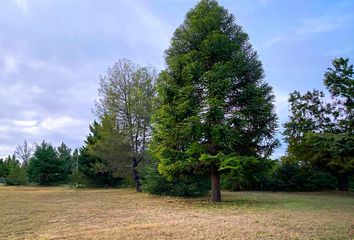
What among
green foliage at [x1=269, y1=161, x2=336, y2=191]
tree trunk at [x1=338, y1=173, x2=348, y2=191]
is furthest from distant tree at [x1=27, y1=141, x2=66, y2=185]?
tree trunk at [x1=338, y1=173, x2=348, y2=191]

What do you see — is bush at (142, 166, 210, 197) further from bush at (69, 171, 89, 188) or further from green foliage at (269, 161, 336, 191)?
bush at (69, 171, 89, 188)

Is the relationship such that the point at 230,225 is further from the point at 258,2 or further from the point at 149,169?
the point at 149,169

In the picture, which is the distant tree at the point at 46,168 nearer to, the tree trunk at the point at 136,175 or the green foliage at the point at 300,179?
the tree trunk at the point at 136,175

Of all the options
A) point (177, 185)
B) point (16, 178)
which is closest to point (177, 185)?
point (177, 185)

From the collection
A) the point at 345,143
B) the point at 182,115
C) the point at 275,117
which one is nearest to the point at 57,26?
the point at 182,115

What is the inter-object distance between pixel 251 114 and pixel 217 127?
2.30 meters

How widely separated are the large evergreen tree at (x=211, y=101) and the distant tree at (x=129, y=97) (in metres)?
8.75

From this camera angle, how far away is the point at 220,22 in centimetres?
1722

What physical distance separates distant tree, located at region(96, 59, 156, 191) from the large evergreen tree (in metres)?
8.75

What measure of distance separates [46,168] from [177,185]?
2696cm

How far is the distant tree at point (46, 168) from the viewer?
136ft

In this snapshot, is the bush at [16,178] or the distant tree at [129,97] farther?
the bush at [16,178]

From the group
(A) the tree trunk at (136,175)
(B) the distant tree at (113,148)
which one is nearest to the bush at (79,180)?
(B) the distant tree at (113,148)

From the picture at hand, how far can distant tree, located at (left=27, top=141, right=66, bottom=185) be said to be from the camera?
4138cm
